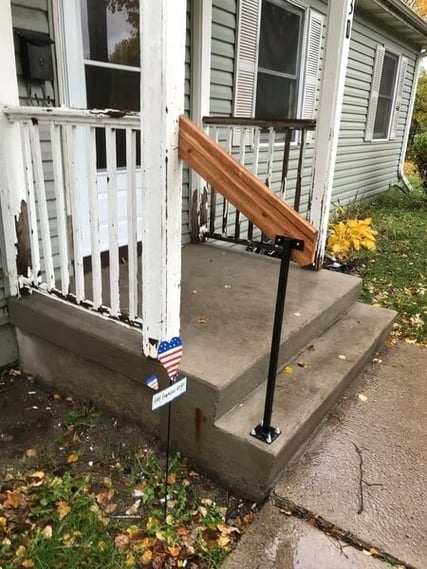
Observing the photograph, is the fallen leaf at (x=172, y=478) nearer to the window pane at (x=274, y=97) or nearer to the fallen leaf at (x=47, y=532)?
the fallen leaf at (x=47, y=532)

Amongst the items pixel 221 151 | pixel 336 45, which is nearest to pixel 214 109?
pixel 336 45

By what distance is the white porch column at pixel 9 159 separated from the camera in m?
2.19

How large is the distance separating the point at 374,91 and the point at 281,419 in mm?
7347

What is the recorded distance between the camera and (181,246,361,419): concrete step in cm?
207

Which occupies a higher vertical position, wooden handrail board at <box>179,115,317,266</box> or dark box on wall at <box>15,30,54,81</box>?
dark box on wall at <box>15,30,54,81</box>

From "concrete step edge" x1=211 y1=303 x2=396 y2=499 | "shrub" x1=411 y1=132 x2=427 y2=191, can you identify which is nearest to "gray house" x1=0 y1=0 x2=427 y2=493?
"concrete step edge" x1=211 y1=303 x2=396 y2=499

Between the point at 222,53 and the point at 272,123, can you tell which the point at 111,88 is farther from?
the point at 222,53

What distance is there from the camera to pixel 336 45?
3.10 meters

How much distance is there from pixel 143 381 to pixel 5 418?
82cm

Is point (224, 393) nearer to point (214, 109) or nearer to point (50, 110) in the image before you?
point (50, 110)

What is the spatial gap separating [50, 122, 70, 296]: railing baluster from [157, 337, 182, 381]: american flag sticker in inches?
35.9

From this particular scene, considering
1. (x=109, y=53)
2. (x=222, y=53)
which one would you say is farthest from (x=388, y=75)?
(x=109, y=53)

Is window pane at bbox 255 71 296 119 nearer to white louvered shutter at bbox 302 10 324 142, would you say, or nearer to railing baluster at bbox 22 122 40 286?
white louvered shutter at bbox 302 10 324 142

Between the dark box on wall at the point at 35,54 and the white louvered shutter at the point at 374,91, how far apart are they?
21.5 ft
